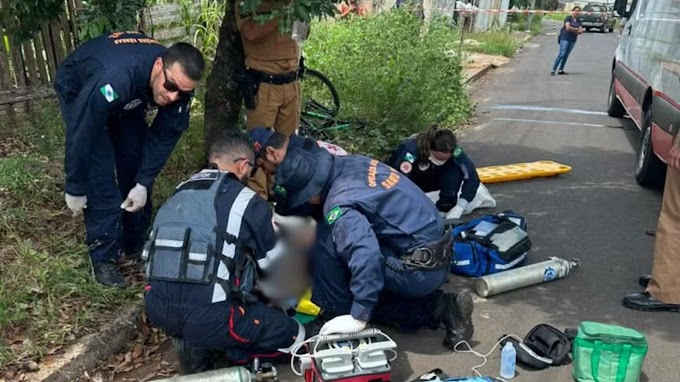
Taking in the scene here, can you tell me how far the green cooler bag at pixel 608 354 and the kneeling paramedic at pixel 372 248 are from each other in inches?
24.6

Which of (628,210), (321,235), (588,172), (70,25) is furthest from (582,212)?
(70,25)

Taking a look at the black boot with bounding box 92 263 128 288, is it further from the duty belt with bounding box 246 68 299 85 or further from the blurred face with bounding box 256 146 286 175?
the duty belt with bounding box 246 68 299 85

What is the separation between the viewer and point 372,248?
2949 millimetres

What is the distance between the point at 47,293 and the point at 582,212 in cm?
440

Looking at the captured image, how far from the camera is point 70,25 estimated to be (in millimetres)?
6277

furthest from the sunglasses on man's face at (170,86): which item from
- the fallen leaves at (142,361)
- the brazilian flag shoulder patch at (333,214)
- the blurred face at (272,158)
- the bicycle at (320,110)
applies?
the bicycle at (320,110)

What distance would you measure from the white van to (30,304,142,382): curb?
4.16m

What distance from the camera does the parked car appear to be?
34.5 meters

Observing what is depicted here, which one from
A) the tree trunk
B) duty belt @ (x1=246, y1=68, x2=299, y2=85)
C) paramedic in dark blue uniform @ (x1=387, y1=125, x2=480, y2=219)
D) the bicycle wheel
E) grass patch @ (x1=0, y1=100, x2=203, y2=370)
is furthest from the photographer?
the bicycle wheel

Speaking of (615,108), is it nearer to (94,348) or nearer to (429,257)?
(429,257)

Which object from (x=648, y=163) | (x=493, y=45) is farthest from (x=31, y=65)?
(x=493, y=45)

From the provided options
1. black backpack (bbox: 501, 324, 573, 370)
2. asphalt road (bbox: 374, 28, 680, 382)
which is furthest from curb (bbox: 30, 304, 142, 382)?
black backpack (bbox: 501, 324, 573, 370)

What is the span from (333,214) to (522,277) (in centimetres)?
169

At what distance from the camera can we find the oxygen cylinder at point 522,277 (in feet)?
13.3
